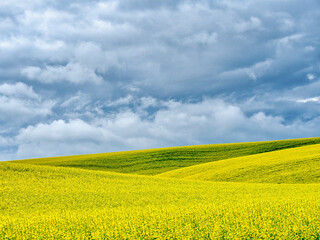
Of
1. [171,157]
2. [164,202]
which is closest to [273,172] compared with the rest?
[164,202]

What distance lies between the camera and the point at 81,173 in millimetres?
28016

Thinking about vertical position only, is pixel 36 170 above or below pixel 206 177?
above

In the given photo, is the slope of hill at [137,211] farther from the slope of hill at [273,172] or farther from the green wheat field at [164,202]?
the slope of hill at [273,172]

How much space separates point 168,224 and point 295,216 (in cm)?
397

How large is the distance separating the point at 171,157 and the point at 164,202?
110 feet

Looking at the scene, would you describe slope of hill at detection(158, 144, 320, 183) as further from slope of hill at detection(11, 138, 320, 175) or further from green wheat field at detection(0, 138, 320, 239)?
slope of hill at detection(11, 138, 320, 175)

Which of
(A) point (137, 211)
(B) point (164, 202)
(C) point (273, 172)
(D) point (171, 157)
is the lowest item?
(C) point (273, 172)

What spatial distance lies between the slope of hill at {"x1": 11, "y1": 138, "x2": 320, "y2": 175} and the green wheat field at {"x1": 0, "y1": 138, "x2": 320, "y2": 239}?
605mm

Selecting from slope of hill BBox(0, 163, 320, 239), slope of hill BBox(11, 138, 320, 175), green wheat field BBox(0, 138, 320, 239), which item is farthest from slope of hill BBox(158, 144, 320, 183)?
slope of hill BBox(11, 138, 320, 175)

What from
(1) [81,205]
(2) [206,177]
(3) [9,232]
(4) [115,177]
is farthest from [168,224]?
(2) [206,177]

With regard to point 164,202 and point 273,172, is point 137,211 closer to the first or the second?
point 164,202

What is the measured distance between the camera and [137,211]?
13156 mm

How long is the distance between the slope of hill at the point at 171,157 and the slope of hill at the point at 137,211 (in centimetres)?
2054

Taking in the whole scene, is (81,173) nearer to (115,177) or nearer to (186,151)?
(115,177)
